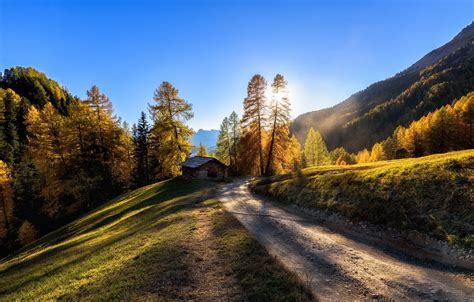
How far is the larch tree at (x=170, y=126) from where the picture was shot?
4341cm

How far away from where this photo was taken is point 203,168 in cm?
4056

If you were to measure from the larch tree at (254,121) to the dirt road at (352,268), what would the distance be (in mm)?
27250

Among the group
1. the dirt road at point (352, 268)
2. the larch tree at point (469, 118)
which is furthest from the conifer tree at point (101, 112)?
the larch tree at point (469, 118)

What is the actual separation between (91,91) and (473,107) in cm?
8319

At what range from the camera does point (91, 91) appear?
137 feet

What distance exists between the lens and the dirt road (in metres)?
7.57

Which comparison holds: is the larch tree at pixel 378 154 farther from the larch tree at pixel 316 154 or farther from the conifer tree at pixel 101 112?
the conifer tree at pixel 101 112

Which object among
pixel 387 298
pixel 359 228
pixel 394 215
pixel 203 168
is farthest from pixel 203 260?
pixel 203 168

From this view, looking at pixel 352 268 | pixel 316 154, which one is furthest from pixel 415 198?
pixel 316 154

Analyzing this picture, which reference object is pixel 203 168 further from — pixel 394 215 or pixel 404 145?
pixel 404 145

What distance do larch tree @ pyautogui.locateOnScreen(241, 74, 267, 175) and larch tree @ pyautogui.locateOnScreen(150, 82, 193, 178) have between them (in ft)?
36.8

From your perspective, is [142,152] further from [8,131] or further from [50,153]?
[8,131]

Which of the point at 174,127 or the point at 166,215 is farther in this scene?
the point at 174,127

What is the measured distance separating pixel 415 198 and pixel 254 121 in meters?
29.9
